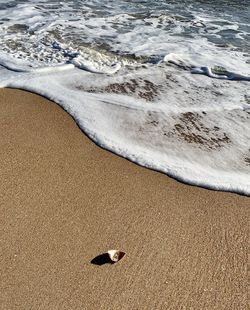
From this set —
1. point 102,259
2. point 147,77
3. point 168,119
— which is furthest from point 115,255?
point 147,77

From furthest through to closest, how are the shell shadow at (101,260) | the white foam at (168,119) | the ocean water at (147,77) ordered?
the ocean water at (147,77) < the white foam at (168,119) < the shell shadow at (101,260)

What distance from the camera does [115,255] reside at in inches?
103

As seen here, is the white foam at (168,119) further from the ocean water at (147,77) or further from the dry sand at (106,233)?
the dry sand at (106,233)

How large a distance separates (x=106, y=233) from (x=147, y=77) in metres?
2.82

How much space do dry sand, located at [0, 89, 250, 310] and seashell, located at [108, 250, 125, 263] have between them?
0.04 metres

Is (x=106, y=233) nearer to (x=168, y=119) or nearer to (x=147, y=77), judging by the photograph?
(x=168, y=119)

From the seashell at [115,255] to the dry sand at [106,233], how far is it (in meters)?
0.04

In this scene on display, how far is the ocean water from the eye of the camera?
3.78 m

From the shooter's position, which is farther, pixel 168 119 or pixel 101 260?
pixel 168 119

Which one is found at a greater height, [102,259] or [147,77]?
[147,77]

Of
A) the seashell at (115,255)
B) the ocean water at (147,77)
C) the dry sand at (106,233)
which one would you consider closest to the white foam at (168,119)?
the ocean water at (147,77)

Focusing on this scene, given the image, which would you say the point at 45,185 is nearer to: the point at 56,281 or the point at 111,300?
the point at 56,281

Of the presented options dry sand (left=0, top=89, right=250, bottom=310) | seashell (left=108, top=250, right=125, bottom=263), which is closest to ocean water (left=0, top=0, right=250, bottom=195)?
dry sand (left=0, top=89, right=250, bottom=310)

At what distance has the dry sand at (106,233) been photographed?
7.84 ft
